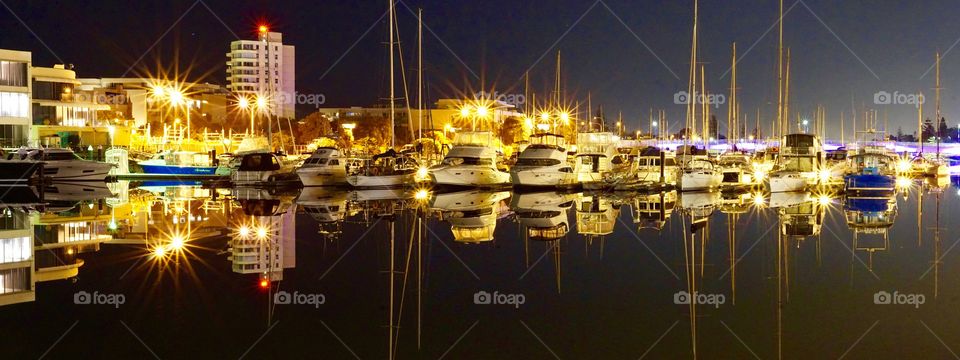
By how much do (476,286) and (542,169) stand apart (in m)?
28.7

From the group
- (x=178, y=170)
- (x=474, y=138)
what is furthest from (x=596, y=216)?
(x=178, y=170)

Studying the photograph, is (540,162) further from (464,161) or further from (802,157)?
(802,157)

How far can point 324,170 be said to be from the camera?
44.8m

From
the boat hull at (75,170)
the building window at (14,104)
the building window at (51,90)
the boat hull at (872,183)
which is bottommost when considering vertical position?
the boat hull at (872,183)

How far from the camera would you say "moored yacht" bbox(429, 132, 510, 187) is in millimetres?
43188

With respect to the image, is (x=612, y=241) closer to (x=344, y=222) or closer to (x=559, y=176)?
(x=344, y=222)

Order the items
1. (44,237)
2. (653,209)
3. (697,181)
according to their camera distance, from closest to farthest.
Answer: (44,237) < (653,209) < (697,181)

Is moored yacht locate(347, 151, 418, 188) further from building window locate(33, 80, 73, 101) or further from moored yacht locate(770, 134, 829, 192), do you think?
building window locate(33, 80, 73, 101)

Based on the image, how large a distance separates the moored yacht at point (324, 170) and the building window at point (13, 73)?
72.5ft

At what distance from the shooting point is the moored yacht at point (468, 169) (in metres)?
43.2

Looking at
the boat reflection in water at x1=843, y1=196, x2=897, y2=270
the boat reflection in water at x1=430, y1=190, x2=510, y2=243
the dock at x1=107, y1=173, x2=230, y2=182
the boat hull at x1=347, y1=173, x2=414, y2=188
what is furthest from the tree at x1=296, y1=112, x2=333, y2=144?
the boat reflection in water at x1=843, y1=196, x2=897, y2=270

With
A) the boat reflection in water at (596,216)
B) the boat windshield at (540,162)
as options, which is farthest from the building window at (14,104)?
the boat reflection in water at (596,216)

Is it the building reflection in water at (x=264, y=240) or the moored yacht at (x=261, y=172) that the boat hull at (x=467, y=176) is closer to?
the moored yacht at (x=261, y=172)

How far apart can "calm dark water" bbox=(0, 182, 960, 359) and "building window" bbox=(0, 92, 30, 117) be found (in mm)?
29499
